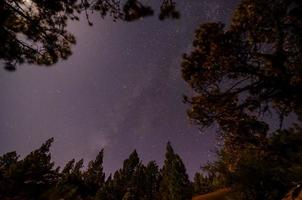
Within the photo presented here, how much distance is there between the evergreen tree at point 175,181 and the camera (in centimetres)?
4940

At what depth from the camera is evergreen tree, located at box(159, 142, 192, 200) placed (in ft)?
162

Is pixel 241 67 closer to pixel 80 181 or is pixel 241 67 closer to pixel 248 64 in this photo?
pixel 248 64

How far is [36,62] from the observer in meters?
11.2

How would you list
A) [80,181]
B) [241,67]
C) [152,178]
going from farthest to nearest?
[152,178], [80,181], [241,67]

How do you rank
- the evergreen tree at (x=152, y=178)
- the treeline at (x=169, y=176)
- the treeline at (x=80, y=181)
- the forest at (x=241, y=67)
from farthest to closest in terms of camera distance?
the evergreen tree at (x=152, y=178) → the treeline at (x=80, y=181) → the treeline at (x=169, y=176) → the forest at (x=241, y=67)

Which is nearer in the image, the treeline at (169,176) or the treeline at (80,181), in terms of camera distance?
the treeline at (169,176)

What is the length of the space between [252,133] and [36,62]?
36.6 feet

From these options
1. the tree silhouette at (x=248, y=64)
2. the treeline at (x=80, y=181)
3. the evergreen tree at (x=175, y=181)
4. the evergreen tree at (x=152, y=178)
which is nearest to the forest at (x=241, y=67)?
the tree silhouette at (x=248, y=64)

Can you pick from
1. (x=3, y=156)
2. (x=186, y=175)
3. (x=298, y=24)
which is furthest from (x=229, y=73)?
(x=3, y=156)

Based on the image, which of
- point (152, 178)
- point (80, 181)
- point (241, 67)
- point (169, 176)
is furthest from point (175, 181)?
point (241, 67)

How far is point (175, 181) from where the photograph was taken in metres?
52.4

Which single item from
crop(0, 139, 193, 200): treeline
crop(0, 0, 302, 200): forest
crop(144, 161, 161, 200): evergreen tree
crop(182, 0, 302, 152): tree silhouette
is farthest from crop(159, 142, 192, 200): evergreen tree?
crop(182, 0, 302, 152): tree silhouette

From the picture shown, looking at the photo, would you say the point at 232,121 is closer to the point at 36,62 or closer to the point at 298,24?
the point at 298,24

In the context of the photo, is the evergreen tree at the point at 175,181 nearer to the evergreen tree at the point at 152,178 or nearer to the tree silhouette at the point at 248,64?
the evergreen tree at the point at 152,178
